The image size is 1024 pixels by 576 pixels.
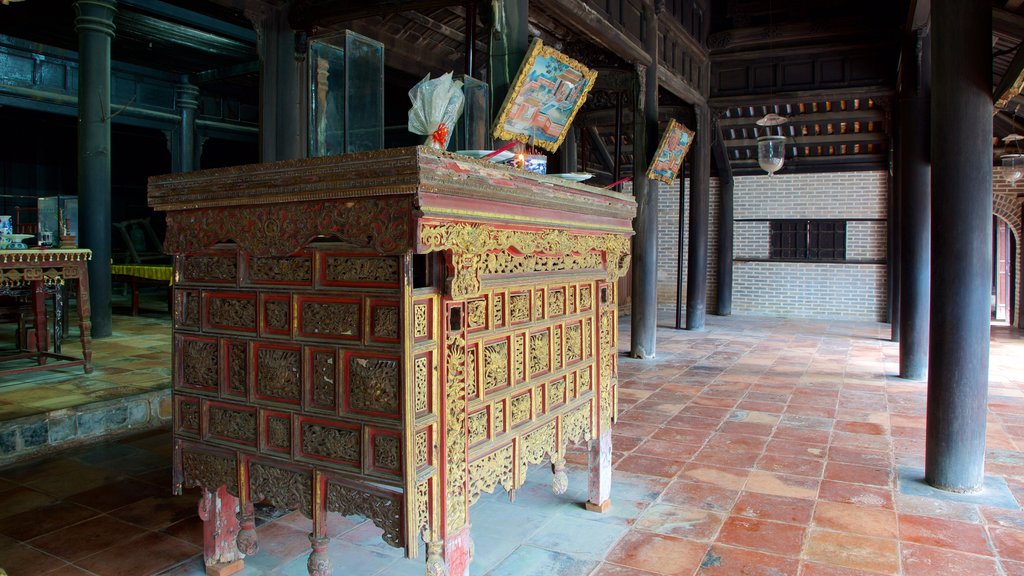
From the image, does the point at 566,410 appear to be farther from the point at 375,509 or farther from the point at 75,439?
the point at 75,439

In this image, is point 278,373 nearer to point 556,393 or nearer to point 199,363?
point 199,363

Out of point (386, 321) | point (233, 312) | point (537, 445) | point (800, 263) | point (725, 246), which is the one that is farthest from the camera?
point (725, 246)

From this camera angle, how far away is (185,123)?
9.16 meters

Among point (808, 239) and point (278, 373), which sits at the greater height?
point (808, 239)

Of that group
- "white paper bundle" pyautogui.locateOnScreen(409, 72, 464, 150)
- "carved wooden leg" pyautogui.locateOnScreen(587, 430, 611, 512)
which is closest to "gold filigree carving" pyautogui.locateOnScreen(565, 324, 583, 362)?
"carved wooden leg" pyautogui.locateOnScreen(587, 430, 611, 512)

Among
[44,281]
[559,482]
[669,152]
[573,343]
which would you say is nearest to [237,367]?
[573,343]

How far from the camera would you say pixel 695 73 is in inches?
360

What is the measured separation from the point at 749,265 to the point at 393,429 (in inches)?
443

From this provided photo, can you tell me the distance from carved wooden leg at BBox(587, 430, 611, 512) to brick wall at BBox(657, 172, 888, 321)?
9.65 m

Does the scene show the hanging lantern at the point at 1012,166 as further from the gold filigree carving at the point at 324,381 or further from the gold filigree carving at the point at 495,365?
the gold filigree carving at the point at 324,381

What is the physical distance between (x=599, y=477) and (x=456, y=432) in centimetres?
123

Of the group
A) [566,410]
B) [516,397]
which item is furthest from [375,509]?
[566,410]

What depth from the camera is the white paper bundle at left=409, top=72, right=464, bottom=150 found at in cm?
216

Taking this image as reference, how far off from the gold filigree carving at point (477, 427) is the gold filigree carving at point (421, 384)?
27 cm
